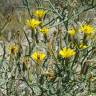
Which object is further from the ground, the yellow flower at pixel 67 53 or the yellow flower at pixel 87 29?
the yellow flower at pixel 87 29

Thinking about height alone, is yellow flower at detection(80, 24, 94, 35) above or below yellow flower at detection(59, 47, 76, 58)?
above

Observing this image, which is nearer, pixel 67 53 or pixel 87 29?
pixel 67 53

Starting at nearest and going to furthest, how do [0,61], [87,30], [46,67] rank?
[87,30]
[46,67]
[0,61]

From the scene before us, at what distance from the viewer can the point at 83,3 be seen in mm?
1363

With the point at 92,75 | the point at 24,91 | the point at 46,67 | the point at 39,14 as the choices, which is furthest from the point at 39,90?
the point at 24,91

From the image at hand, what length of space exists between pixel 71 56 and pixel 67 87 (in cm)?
12

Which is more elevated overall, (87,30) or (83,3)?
(83,3)


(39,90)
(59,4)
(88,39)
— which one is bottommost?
(39,90)

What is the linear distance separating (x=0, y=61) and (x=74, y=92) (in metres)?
0.43

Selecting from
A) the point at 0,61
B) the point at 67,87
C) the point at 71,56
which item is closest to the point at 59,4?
the point at 71,56

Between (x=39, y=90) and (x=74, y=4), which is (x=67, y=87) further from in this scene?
(x=74, y=4)

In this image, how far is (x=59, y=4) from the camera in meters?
1.41

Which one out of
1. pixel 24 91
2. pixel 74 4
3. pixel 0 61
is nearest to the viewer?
pixel 74 4

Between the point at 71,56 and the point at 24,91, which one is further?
the point at 24,91
